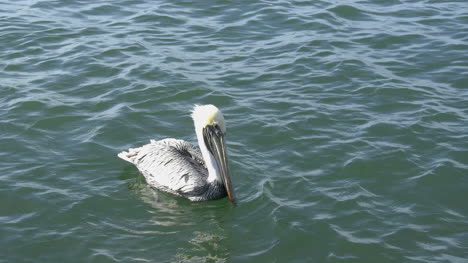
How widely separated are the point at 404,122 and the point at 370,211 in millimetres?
2350

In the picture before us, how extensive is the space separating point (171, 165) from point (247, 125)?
5.12 feet

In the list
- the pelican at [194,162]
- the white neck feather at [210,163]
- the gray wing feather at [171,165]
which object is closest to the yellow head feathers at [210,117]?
the pelican at [194,162]

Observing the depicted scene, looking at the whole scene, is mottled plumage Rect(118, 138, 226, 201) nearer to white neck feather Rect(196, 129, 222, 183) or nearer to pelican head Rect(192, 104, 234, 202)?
white neck feather Rect(196, 129, 222, 183)

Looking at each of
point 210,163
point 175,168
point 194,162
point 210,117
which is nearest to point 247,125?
point 194,162

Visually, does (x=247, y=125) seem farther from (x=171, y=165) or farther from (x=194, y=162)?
(x=171, y=165)

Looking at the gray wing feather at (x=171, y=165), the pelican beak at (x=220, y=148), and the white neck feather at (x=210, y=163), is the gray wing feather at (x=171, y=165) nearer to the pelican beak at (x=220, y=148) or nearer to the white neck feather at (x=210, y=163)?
the white neck feather at (x=210, y=163)

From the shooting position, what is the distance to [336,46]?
1276 centimetres

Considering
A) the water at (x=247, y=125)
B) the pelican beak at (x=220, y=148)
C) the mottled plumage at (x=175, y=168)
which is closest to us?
the water at (x=247, y=125)

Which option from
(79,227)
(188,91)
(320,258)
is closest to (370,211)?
(320,258)

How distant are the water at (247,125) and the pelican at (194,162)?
192 millimetres

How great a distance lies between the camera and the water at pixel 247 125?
310 inches

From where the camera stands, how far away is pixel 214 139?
28.6 feet

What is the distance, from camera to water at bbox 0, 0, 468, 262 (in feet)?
25.8

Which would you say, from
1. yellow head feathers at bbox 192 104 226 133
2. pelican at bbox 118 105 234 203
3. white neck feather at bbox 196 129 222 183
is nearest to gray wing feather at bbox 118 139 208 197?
pelican at bbox 118 105 234 203
